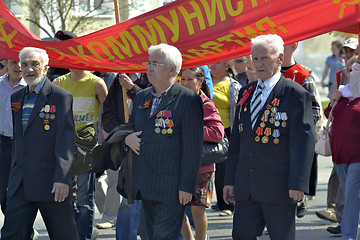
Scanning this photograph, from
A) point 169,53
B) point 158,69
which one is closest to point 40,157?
point 158,69

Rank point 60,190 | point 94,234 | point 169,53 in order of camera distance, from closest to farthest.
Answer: point 169,53 → point 60,190 → point 94,234

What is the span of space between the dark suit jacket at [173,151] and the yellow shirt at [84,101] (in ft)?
6.26

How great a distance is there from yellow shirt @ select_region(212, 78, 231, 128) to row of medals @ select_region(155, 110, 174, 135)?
152 inches

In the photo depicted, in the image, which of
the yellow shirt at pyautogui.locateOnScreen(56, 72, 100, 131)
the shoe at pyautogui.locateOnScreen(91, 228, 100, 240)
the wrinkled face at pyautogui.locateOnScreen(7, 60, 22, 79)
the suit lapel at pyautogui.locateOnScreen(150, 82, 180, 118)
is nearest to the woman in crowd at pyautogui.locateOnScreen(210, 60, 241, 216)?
the shoe at pyautogui.locateOnScreen(91, 228, 100, 240)

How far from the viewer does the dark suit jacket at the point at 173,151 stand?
583cm

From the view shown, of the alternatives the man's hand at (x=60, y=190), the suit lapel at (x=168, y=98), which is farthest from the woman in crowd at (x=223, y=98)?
the man's hand at (x=60, y=190)

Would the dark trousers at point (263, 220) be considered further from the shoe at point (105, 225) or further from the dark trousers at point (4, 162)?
the shoe at point (105, 225)

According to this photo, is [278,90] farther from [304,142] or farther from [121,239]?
[121,239]

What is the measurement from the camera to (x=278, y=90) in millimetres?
5762

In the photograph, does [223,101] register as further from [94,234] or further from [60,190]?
[60,190]

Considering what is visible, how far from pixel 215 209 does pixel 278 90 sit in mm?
4645

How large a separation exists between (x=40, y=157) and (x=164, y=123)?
3.46 feet

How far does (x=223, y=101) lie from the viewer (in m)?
9.73

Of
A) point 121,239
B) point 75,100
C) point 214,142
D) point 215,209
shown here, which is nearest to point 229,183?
point 214,142
